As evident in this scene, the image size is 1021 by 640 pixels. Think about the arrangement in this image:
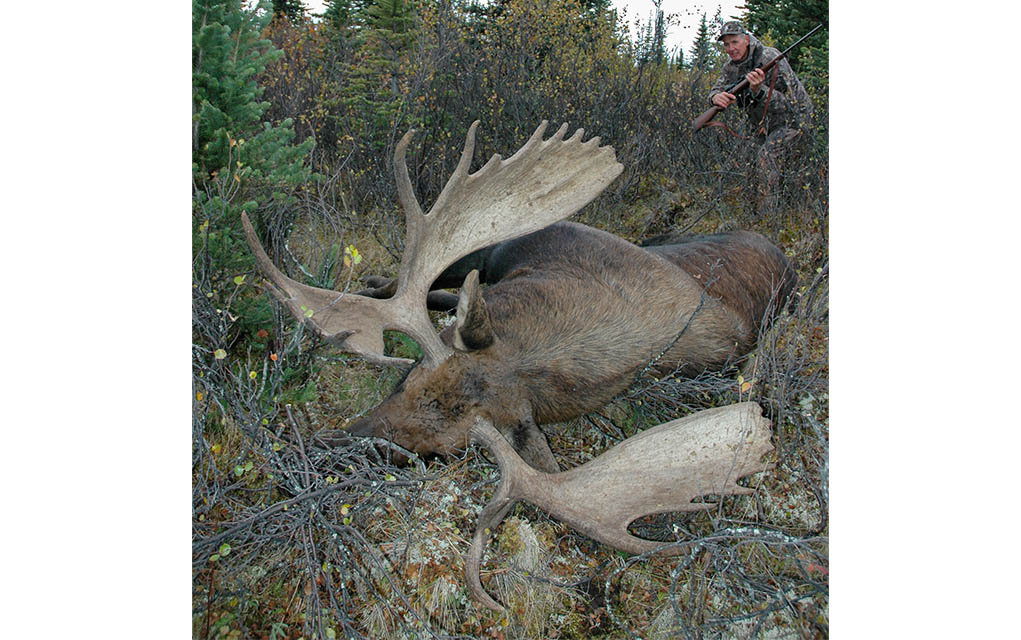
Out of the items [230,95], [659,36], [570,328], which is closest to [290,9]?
[230,95]

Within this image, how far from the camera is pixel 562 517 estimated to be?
2.55 metres

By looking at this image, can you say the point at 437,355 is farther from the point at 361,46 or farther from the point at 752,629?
the point at 361,46

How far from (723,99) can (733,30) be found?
15.2 inches

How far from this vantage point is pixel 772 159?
132 inches

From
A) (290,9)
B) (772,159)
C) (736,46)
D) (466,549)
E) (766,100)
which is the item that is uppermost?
(290,9)

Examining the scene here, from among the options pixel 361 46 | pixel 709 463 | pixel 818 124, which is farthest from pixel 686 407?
pixel 361 46

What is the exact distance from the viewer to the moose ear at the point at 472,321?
2.53 m

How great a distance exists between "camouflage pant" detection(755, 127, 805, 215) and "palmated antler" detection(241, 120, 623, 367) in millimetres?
792

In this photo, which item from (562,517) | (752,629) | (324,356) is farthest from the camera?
(324,356)

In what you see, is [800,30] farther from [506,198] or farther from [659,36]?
[506,198]

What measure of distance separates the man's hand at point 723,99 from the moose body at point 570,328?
29.2 inches

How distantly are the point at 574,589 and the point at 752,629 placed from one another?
0.64m

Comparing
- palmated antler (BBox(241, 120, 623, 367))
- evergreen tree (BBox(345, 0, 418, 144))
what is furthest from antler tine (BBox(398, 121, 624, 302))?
evergreen tree (BBox(345, 0, 418, 144))

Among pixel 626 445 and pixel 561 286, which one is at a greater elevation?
pixel 561 286
